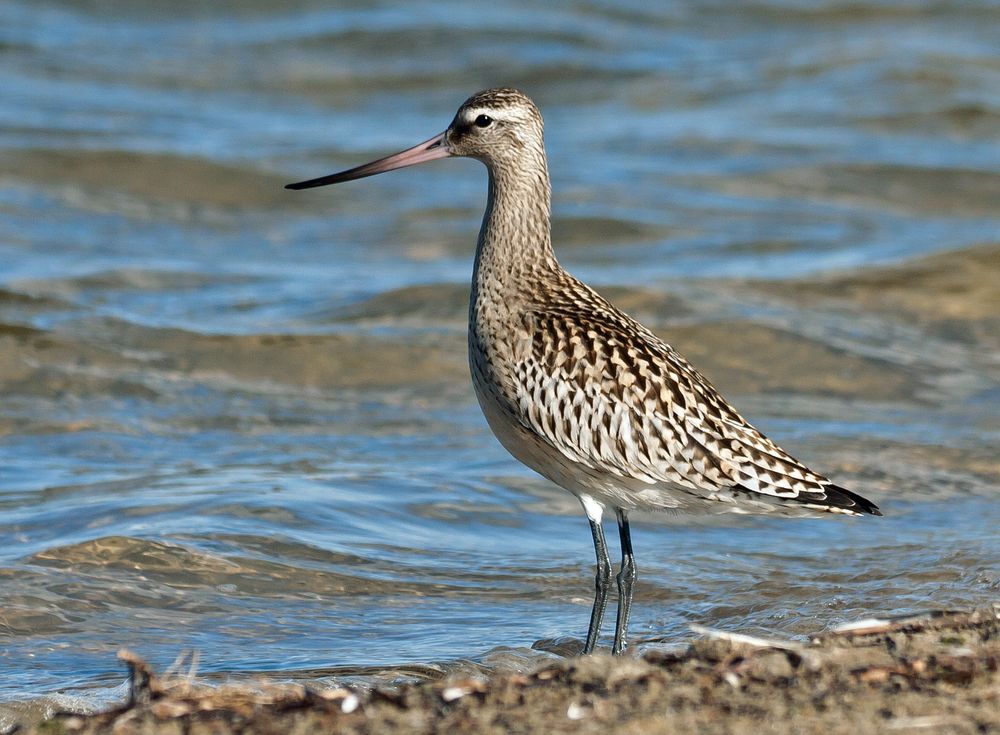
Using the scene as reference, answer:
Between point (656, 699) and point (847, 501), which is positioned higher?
point (847, 501)

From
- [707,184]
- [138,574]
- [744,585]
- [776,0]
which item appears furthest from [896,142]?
[138,574]

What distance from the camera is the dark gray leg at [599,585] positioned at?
20.2 ft

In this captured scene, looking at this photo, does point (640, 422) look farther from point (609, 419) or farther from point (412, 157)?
point (412, 157)

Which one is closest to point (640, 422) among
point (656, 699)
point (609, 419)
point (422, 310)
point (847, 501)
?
point (609, 419)

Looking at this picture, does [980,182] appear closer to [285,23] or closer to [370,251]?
[370,251]

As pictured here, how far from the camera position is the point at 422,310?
37.2 ft

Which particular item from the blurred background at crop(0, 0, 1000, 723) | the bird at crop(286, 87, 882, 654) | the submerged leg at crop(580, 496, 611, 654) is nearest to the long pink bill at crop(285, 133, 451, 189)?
the bird at crop(286, 87, 882, 654)

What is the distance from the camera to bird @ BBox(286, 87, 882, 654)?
5816 mm

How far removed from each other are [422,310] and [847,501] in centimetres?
592

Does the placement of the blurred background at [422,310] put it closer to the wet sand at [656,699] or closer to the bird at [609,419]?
the bird at [609,419]

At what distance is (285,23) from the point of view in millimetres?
18953

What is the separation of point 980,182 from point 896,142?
4.45 ft

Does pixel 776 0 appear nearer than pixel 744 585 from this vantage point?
No

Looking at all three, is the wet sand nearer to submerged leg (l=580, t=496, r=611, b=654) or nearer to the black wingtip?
the black wingtip
